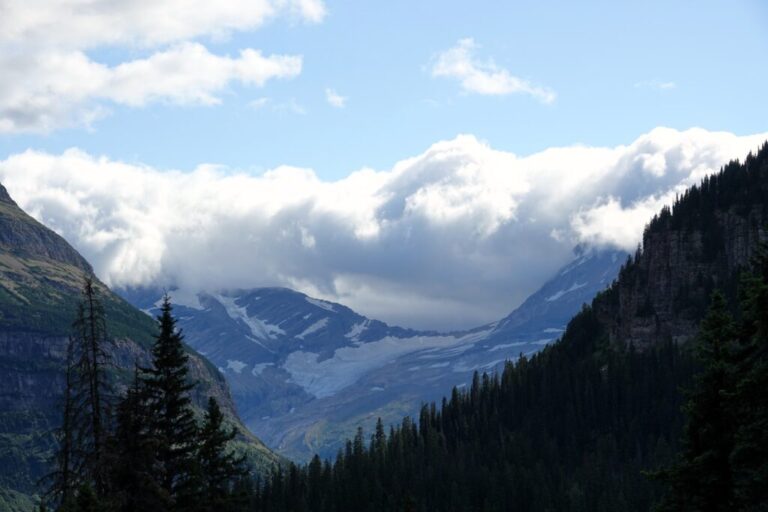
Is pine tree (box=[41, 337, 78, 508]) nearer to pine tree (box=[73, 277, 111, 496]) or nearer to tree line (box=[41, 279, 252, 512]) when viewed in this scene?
tree line (box=[41, 279, 252, 512])

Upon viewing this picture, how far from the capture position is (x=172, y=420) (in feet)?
223

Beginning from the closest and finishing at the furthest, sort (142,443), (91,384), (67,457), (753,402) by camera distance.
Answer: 1. (753,402)
2. (142,443)
3. (91,384)
4. (67,457)

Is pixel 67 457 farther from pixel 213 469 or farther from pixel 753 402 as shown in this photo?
pixel 753 402

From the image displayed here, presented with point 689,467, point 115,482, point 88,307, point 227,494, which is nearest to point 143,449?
point 115,482

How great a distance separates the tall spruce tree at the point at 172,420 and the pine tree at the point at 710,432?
2843cm

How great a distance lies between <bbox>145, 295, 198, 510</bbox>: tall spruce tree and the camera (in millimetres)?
66688

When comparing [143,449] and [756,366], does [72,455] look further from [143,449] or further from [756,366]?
[756,366]

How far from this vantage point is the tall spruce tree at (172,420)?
219 feet

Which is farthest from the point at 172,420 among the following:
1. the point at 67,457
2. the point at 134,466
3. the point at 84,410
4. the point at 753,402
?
the point at 753,402

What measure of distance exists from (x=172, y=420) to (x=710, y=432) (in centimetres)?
3163

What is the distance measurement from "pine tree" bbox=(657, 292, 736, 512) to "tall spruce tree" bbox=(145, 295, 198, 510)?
28.4 m

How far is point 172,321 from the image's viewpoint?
70625 millimetres

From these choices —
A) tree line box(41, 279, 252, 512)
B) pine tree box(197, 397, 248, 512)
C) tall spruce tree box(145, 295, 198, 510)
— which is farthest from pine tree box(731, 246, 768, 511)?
tall spruce tree box(145, 295, 198, 510)

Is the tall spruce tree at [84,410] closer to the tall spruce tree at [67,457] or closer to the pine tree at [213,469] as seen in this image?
the tall spruce tree at [67,457]
